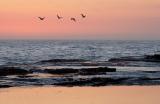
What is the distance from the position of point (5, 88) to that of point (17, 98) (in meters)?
5.35

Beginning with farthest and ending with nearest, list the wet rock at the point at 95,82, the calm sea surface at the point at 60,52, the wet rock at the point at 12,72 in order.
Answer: the calm sea surface at the point at 60,52 < the wet rock at the point at 12,72 < the wet rock at the point at 95,82

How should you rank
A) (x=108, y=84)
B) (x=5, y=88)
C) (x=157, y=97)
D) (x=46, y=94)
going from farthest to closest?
1. (x=108, y=84)
2. (x=5, y=88)
3. (x=46, y=94)
4. (x=157, y=97)

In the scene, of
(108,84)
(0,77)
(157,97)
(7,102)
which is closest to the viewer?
(7,102)

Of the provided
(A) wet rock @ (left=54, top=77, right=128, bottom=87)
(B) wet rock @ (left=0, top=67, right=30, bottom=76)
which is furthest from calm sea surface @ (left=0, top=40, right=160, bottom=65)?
(A) wet rock @ (left=54, top=77, right=128, bottom=87)

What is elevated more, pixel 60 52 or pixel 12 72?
pixel 60 52

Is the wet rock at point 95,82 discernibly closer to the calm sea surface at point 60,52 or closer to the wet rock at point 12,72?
the wet rock at point 12,72

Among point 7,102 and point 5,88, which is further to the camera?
point 5,88

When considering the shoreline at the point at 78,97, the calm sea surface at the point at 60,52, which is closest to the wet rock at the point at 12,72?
the calm sea surface at the point at 60,52

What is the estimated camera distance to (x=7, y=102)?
18.7 m

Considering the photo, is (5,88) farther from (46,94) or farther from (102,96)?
(102,96)

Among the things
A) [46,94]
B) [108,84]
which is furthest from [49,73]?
[46,94]

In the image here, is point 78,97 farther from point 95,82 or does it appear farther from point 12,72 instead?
point 12,72

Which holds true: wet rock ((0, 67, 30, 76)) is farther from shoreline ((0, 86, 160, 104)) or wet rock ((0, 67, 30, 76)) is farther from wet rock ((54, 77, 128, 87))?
shoreline ((0, 86, 160, 104))

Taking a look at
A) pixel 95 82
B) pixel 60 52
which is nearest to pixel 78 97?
pixel 95 82
